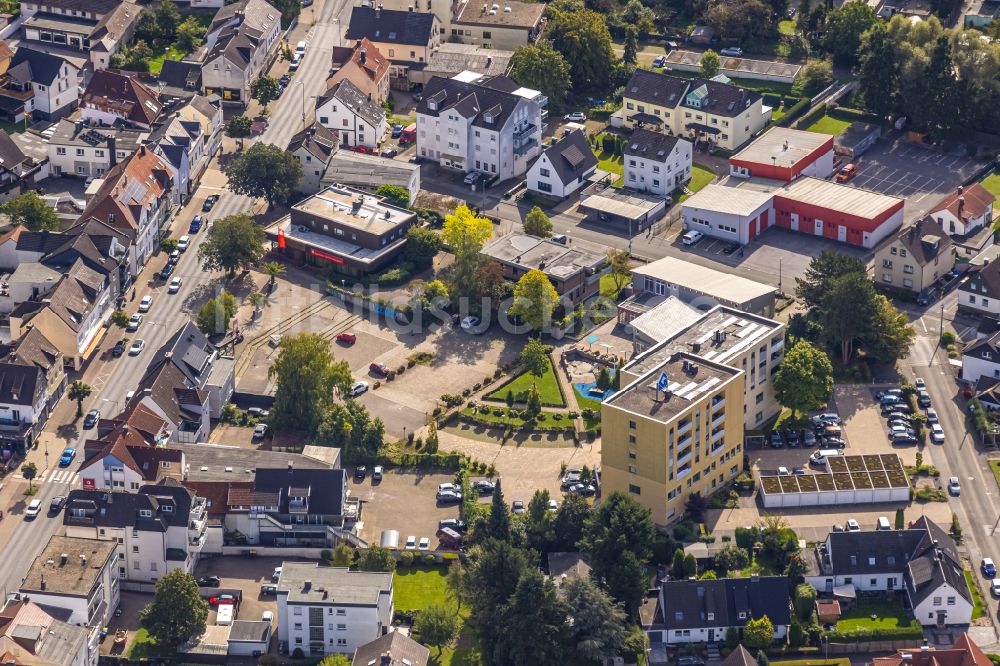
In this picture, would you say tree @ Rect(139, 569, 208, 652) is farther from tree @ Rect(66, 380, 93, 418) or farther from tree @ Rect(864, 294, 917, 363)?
tree @ Rect(864, 294, 917, 363)

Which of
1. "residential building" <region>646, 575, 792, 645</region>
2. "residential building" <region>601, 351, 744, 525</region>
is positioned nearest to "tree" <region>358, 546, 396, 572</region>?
"residential building" <region>601, 351, 744, 525</region>

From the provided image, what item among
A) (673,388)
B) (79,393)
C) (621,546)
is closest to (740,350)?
(673,388)

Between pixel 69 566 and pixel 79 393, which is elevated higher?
pixel 79 393

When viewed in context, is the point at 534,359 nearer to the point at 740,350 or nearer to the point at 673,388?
the point at 740,350

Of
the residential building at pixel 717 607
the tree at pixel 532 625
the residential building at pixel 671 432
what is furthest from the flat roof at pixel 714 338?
the tree at pixel 532 625

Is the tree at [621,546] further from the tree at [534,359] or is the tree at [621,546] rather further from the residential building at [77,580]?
the residential building at [77,580]

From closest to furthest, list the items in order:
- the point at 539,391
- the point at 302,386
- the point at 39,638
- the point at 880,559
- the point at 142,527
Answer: the point at 39,638 → the point at 880,559 → the point at 142,527 → the point at 302,386 → the point at 539,391

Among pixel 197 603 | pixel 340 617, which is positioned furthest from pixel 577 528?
pixel 197 603
